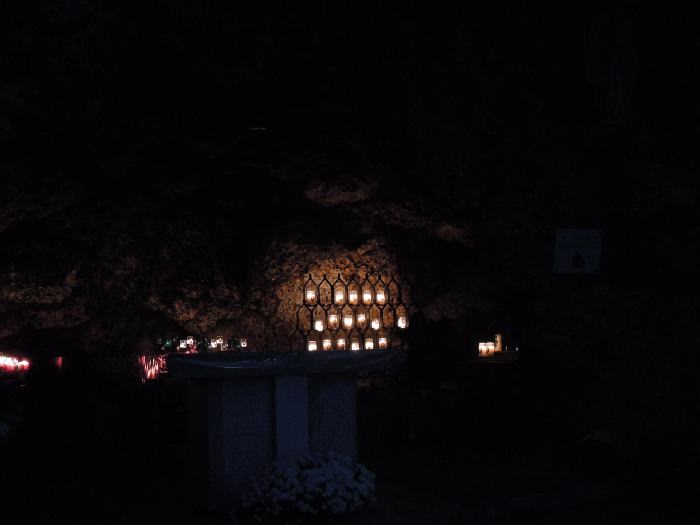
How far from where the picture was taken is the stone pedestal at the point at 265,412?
5828 millimetres

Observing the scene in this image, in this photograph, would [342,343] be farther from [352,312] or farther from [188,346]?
[188,346]

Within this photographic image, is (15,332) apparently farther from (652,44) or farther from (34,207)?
(652,44)

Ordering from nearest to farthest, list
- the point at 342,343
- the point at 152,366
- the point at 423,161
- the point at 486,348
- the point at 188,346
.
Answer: the point at 423,161 < the point at 152,366 < the point at 188,346 < the point at 486,348 < the point at 342,343

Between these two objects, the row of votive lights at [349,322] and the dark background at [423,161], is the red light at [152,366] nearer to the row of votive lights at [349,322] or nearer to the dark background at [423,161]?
the dark background at [423,161]

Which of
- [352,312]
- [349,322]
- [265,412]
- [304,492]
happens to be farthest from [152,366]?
[304,492]

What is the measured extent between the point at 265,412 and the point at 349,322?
5.53m

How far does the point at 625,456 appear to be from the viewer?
28.0 ft

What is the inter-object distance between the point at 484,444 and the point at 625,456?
2027 millimetres

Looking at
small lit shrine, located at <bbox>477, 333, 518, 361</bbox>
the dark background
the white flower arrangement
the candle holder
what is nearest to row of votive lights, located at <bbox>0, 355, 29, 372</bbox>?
the dark background

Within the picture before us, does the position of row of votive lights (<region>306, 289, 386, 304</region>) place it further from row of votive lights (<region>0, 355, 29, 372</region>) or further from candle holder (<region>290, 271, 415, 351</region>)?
row of votive lights (<region>0, 355, 29, 372</region>)

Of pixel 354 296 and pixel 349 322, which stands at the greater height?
pixel 354 296

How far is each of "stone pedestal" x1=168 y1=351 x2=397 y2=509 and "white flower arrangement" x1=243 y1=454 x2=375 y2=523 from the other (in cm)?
40

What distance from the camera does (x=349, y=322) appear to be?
1144cm

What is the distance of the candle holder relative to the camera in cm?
1134
